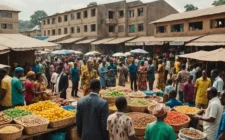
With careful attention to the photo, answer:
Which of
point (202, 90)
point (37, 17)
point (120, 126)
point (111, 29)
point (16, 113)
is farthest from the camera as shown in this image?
point (37, 17)

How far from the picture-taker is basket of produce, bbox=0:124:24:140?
A: 5.15 meters

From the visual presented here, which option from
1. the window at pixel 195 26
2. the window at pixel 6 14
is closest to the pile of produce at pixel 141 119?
the window at pixel 195 26

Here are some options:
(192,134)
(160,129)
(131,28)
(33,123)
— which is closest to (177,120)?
(192,134)

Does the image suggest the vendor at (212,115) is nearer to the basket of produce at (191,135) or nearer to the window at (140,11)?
the basket of produce at (191,135)

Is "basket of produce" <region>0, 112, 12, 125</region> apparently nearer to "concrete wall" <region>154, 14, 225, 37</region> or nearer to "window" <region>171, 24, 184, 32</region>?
"concrete wall" <region>154, 14, 225, 37</region>

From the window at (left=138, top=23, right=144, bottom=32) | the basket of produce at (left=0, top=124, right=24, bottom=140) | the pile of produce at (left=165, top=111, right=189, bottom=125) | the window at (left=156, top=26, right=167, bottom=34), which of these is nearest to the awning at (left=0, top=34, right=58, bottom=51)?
the basket of produce at (left=0, top=124, right=24, bottom=140)

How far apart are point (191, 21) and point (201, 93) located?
816 inches

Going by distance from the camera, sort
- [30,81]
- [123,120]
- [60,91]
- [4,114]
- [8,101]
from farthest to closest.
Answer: [60,91] < [30,81] < [8,101] < [4,114] < [123,120]

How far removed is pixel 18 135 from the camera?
5.33 meters

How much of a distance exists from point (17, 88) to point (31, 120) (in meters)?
1.34

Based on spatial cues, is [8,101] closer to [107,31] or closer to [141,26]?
[141,26]

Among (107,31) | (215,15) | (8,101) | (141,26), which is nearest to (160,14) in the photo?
(141,26)

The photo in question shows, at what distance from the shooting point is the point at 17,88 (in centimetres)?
678

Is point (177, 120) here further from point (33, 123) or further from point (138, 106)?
point (33, 123)
